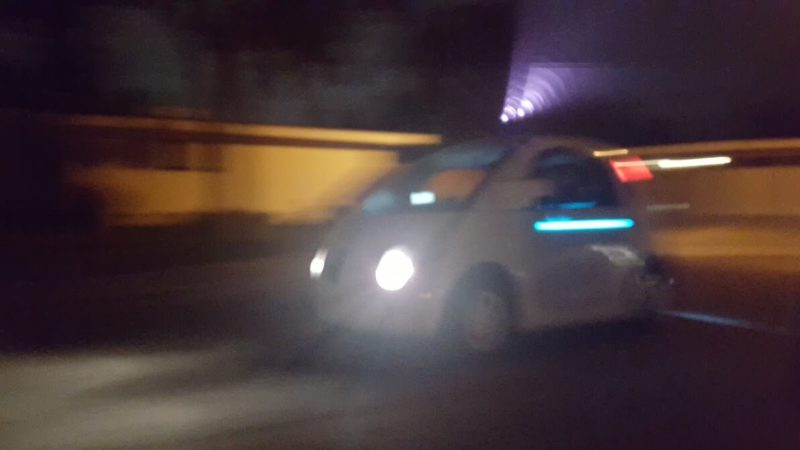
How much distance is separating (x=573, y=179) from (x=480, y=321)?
68.0 inches

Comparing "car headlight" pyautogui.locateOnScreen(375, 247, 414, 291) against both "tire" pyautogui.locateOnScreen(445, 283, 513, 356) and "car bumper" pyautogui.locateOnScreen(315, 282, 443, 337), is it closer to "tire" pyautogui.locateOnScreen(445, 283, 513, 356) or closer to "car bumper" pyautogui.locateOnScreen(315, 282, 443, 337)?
"car bumper" pyautogui.locateOnScreen(315, 282, 443, 337)

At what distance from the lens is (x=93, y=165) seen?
2314 centimetres

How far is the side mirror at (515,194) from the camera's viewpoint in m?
10.6

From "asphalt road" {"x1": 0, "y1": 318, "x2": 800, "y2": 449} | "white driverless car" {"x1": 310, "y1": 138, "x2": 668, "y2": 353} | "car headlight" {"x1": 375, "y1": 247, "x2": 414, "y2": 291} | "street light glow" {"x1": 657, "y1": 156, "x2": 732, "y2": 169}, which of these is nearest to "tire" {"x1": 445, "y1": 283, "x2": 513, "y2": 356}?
"white driverless car" {"x1": 310, "y1": 138, "x2": 668, "y2": 353}

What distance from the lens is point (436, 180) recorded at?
1167 cm

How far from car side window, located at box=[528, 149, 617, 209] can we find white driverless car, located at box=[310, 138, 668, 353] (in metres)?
0.01

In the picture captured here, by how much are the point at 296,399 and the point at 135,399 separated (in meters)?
A: 1.06

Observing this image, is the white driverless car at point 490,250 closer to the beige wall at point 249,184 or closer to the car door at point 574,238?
the car door at point 574,238

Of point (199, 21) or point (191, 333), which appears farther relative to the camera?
point (199, 21)

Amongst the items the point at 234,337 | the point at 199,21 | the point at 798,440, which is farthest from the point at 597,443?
the point at 199,21

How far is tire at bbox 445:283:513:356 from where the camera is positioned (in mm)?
10258

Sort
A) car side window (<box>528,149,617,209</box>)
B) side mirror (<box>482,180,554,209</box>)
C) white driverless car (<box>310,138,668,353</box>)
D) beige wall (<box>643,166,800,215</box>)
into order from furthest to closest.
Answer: beige wall (<box>643,166,800,215</box>)
car side window (<box>528,149,617,209</box>)
side mirror (<box>482,180,554,209</box>)
white driverless car (<box>310,138,668,353</box>)

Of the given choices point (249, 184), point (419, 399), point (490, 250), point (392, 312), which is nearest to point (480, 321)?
point (490, 250)

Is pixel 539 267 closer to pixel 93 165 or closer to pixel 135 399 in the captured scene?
pixel 135 399
